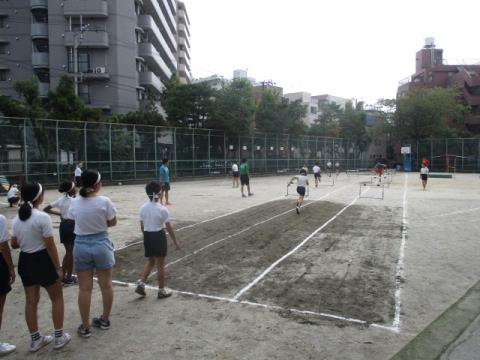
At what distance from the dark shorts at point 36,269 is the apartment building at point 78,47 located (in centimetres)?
3726

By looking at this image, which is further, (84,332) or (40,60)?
(40,60)

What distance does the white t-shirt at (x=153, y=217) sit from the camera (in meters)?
6.00

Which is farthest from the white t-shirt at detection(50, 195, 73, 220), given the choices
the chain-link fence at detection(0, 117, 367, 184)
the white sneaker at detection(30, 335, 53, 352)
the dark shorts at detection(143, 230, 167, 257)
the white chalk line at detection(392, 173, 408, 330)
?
the chain-link fence at detection(0, 117, 367, 184)

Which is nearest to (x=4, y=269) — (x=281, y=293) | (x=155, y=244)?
(x=155, y=244)

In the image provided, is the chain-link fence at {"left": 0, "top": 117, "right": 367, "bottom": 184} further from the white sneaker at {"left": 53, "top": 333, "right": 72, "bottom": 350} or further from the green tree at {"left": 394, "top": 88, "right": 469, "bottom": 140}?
the white sneaker at {"left": 53, "top": 333, "right": 72, "bottom": 350}

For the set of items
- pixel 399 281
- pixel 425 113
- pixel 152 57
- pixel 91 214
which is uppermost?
pixel 152 57

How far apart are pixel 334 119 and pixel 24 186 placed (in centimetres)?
6490

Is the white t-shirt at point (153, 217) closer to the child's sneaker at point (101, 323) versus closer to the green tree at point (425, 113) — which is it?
the child's sneaker at point (101, 323)

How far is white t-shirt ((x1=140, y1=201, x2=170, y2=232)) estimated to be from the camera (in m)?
6.00

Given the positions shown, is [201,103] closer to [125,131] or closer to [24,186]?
[125,131]

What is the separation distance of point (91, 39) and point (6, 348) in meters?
40.2

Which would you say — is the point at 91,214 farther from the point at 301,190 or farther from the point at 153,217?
the point at 301,190

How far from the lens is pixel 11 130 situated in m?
23.3

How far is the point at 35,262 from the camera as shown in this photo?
452 centimetres
